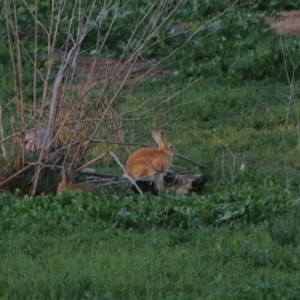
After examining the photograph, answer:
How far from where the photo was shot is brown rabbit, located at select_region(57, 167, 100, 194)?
9.62 meters

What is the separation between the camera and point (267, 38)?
1567 cm

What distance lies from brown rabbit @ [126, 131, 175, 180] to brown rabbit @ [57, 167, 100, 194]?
0.43 m

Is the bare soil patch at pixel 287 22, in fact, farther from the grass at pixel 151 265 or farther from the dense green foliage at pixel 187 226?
the grass at pixel 151 265

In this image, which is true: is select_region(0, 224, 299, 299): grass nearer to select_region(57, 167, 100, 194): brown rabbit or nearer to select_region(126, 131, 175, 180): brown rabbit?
select_region(57, 167, 100, 194): brown rabbit

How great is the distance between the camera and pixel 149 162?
33.2 ft

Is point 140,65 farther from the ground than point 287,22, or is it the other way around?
point 140,65

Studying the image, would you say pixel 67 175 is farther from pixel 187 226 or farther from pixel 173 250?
pixel 173 250

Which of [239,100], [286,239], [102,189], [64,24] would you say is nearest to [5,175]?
[102,189]

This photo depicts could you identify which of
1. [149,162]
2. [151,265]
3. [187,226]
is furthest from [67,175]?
[151,265]

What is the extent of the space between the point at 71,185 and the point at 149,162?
79 cm

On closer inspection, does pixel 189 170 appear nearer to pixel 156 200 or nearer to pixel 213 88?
pixel 156 200

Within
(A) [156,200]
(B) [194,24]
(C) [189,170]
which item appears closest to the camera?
(A) [156,200]

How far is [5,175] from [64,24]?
7.01 m

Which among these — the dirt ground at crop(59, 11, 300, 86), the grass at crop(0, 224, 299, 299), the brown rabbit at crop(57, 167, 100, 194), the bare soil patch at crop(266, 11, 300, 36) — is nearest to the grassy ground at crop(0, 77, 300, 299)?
the grass at crop(0, 224, 299, 299)
